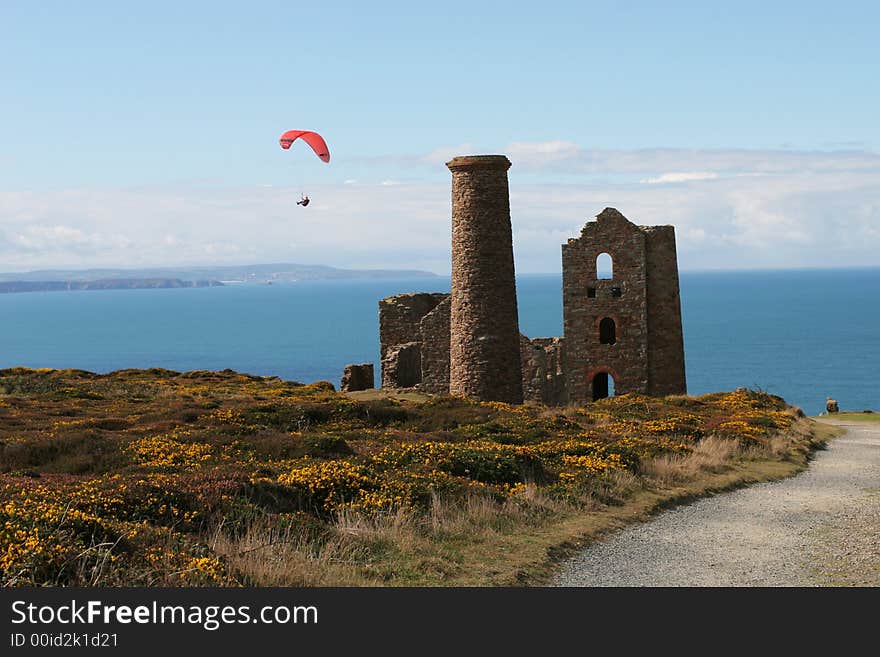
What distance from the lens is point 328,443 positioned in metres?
20.0

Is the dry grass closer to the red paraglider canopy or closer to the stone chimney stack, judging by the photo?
the stone chimney stack

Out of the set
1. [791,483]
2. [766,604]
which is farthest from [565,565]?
[791,483]

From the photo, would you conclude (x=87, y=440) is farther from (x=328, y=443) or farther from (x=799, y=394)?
(x=799, y=394)

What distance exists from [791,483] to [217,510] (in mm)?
13558

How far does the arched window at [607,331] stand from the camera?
44375 mm

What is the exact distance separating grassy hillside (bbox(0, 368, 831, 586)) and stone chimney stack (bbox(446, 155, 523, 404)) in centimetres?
226

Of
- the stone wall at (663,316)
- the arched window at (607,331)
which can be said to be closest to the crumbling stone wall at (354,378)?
the arched window at (607,331)

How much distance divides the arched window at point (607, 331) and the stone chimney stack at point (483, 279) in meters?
12.2

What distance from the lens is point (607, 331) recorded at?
147 feet

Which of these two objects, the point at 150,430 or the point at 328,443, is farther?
the point at 150,430

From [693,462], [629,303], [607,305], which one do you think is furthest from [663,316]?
[693,462]

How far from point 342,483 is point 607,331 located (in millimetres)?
30743

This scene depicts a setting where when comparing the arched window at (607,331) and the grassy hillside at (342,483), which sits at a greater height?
the arched window at (607,331)

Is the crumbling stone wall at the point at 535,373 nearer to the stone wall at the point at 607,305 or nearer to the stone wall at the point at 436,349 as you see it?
the stone wall at the point at 607,305
